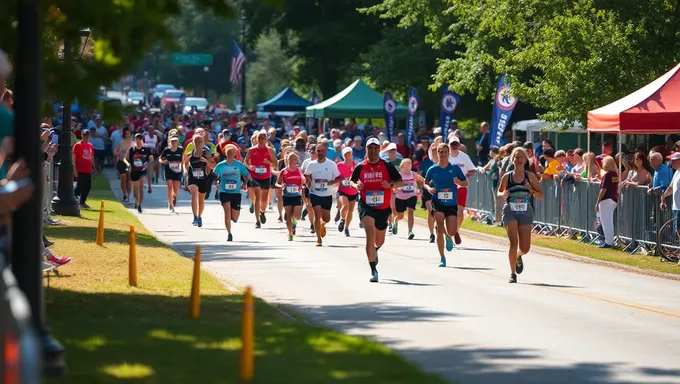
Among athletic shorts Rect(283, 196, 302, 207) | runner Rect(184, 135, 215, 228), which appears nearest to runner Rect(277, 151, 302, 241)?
athletic shorts Rect(283, 196, 302, 207)

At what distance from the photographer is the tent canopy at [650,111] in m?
23.2

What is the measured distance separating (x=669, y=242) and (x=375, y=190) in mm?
5862

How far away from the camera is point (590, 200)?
25547mm

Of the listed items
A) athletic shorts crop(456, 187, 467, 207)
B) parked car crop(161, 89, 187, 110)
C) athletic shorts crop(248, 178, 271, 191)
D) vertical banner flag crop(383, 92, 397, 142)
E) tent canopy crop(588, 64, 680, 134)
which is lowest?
athletic shorts crop(456, 187, 467, 207)

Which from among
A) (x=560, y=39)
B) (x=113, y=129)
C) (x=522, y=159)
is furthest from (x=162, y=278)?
(x=113, y=129)

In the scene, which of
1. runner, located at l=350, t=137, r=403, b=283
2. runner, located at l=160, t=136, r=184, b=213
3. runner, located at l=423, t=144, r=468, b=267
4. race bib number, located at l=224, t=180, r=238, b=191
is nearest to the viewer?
runner, located at l=350, t=137, r=403, b=283

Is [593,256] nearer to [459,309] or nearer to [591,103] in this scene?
[591,103]

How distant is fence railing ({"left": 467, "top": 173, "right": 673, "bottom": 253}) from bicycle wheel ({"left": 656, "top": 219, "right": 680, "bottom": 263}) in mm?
247

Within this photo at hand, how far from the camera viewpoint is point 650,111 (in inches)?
918

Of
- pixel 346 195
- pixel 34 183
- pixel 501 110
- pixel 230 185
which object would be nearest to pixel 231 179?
pixel 230 185

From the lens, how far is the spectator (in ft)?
75.1

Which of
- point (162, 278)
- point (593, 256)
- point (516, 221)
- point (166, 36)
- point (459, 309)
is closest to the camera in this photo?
point (166, 36)

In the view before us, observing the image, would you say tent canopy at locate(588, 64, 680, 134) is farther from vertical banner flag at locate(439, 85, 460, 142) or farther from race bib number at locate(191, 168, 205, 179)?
vertical banner flag at locate(439, 85, 460, 142)

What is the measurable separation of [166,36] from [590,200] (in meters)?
16.3
